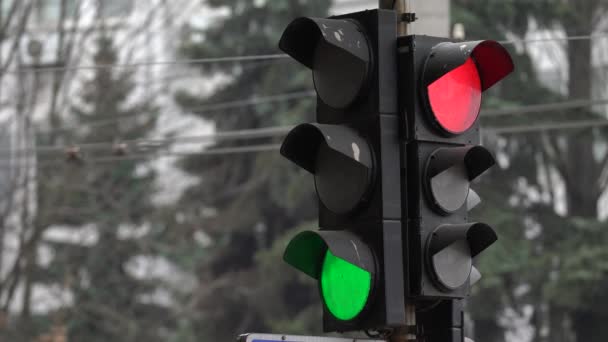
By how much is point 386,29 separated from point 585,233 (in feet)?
71.6

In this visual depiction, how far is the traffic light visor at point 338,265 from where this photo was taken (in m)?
4.91

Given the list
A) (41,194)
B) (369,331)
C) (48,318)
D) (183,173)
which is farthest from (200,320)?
(369,331)

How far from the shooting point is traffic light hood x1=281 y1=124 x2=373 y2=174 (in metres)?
5.02

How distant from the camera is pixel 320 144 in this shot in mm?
5188

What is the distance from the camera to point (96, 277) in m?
29.4

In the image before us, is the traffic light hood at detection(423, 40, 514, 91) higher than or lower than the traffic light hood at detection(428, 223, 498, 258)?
higher

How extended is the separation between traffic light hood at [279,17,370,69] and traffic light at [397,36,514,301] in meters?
0.19

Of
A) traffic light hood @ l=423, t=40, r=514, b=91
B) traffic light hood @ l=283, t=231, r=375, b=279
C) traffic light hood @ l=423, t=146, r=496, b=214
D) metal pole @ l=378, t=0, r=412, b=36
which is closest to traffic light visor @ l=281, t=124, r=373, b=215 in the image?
traffic light hood @ l=283, t=231, r=375, b=279

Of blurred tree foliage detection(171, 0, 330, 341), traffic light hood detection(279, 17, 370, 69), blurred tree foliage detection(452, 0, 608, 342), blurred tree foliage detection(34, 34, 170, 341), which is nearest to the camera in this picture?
traffic light hood detection(279, 17, 370, 69)

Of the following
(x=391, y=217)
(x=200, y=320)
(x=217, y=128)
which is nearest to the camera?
A: (x=391, y=217)

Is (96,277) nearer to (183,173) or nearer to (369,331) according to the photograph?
(183,173)

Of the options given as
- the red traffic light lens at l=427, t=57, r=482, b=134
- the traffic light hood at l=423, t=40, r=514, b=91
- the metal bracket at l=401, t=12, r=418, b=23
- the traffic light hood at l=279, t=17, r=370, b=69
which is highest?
the metal bracket at l=401, t=12, r=418, b=23

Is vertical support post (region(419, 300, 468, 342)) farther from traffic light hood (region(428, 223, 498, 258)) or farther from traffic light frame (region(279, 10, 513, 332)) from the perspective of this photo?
traffic light hood (region(428, 223, 498, 258))

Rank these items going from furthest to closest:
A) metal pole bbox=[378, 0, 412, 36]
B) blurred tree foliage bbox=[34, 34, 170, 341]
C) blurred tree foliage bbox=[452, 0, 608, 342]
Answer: blurred tree foliage bbox=[452, 0, 608, 342], blurred tree foliage bbox=[34, 34, 170, 341], metal pole bbox=[378, 0, 412, 36]
